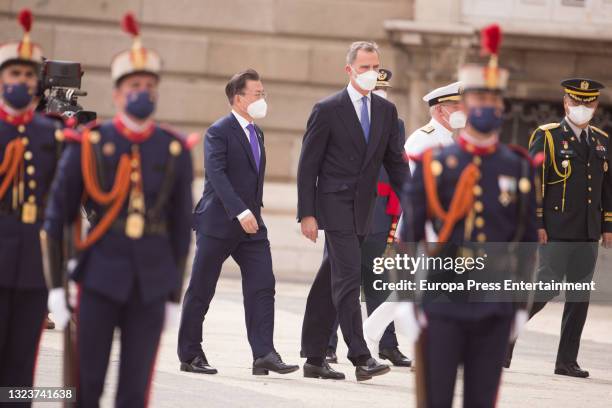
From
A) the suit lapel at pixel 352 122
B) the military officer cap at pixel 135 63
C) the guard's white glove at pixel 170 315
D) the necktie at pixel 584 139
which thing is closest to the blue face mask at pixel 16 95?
the military officer cap at pixel 135 63

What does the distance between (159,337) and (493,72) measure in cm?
169

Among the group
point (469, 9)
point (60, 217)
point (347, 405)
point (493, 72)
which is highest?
point (469, 9)

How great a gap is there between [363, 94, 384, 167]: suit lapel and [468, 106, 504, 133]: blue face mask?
308 cm

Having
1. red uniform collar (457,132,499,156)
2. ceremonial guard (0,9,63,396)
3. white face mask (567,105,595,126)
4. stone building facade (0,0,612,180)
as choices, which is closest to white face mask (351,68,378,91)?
white face mask (567,105,595,126)

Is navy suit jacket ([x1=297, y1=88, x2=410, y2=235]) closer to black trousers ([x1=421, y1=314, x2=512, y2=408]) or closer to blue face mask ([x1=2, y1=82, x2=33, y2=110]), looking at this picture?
blue face mask ([x1=2, y1=82, x2=33, y2=110])

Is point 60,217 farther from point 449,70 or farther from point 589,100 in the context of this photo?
point 449,70

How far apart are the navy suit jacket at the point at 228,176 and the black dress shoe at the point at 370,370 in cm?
107

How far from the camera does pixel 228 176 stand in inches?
376

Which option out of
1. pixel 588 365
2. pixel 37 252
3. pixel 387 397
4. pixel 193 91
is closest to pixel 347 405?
pixel 387 397

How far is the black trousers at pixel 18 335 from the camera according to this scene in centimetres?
660

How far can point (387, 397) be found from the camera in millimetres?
8805

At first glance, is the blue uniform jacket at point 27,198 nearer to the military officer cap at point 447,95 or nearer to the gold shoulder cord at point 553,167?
the military officer cap at point 447,95

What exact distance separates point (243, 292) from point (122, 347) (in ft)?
11.4

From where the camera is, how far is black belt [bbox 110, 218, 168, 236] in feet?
20.0
